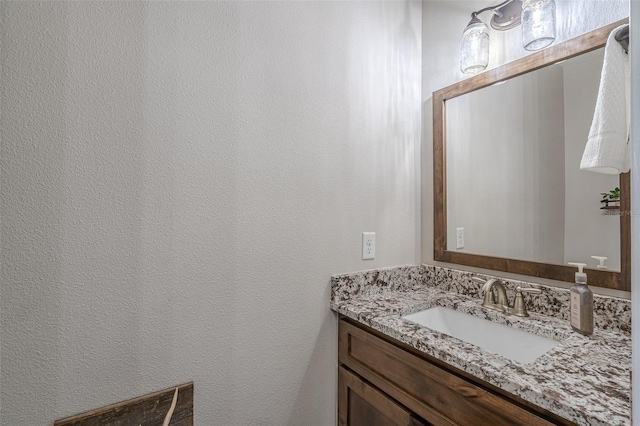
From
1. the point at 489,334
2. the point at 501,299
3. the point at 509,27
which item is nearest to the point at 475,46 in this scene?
the point at 509,27

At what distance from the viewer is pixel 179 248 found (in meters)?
0.94

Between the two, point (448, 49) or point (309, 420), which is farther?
point (448, 49)

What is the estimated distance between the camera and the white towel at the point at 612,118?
0.90 m

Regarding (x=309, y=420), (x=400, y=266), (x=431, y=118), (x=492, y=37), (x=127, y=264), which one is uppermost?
(x=492, y=37)

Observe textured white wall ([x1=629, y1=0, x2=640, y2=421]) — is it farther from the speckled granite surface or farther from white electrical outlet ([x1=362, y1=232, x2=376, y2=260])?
white electrical outlet ([x1=362, y1=232, x2=376, y2=260])

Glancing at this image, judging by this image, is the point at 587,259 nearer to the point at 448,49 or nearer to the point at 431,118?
the point at 431,118

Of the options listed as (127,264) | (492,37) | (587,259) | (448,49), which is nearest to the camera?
(127,264)

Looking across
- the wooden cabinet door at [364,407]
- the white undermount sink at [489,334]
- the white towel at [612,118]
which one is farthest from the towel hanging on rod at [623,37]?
the wooden cabinet door at [364,407]

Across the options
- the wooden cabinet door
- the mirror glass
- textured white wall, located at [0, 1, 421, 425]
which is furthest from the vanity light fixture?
the wooden cabinet door

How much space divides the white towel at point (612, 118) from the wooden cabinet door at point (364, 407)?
0.95 m

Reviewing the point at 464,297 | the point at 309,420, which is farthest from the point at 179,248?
the point at 464,297

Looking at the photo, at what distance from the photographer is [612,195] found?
3.17 feet

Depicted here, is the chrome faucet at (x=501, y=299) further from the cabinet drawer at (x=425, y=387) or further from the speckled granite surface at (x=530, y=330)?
the cabinet drawer at (x=425, y=387)

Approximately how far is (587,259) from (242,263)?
116cm
